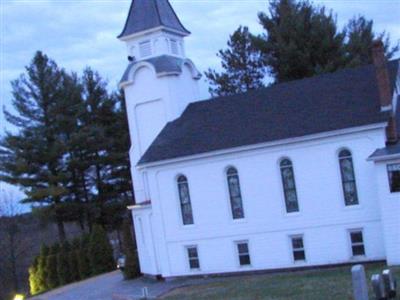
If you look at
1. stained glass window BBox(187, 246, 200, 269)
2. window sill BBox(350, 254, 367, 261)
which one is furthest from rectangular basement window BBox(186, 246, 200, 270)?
window sill BBox(350, 254, 367, 261)

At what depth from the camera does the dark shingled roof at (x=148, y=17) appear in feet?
131

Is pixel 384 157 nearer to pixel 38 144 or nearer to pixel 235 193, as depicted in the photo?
pixel 235 193

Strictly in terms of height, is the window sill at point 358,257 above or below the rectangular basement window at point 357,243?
below

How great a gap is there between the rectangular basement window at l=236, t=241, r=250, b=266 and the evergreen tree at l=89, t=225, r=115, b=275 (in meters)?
A: 15.2

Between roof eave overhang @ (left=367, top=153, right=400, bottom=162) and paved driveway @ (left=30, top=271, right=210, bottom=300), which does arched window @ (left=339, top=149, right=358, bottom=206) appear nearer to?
roof eave overhang @ (left=367, top=153, right=400, bottom=162)

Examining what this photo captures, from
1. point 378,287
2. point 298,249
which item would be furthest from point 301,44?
point 378,287

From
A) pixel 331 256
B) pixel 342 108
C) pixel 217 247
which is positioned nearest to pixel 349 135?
pixel 342 108

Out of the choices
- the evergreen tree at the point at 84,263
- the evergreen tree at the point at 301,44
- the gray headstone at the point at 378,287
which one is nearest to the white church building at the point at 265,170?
the evergreen tree at the point at 84,263

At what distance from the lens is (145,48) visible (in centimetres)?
3997

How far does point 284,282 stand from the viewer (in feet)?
92.9

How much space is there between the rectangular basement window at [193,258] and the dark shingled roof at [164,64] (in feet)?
31.1

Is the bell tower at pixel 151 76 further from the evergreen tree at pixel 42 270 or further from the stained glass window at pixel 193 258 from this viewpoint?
the evergreen tree at pixel 42 270

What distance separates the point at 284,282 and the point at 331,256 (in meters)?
4.36

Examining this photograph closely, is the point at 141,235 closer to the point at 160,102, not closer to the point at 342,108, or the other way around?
the point at 160,102
